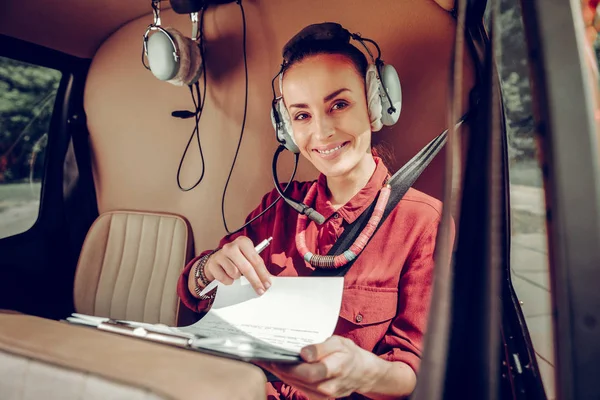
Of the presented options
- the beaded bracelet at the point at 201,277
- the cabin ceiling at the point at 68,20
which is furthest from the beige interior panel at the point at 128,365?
the cabin ceiling at the point at 68,20

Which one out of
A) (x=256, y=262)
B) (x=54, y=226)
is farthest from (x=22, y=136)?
(x=256, y=262)

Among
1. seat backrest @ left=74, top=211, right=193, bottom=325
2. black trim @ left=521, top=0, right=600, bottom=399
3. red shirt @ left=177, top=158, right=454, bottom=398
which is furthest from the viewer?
seat backrest @ left=74, top=211, right=193, bottom=325

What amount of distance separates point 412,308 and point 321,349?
0.35 m

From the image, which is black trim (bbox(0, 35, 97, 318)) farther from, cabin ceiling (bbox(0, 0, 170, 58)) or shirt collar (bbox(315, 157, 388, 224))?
shirt collar (bbox(315, 157, 388, 224))

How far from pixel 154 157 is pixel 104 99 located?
443mm

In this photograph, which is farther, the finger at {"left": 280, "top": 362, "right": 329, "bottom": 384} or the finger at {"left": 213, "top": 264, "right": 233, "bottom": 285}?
the finger at {"left": 213, "top": 264, "right": 233, "bottom": 285}

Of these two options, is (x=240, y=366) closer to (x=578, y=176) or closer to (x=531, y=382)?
(x=578, y=176)

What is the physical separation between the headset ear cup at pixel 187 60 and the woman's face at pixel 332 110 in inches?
20.9

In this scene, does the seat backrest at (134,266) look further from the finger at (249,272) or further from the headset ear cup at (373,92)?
the headset ear cup at (373,92)

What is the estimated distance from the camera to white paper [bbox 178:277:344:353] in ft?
2.77

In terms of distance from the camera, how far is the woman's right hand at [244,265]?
98cm

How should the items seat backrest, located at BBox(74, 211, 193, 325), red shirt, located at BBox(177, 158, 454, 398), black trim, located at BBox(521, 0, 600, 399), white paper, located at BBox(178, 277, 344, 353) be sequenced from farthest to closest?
seat backrest, located at BBox(74, 211, 193, 325), red shirt, located at BBox(177, 158, 454, 398), white paper, located at BBox(178, 277, 344, 353), black trim, located at BBox(521, 0, 600, 399)

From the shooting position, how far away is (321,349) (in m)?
0.70

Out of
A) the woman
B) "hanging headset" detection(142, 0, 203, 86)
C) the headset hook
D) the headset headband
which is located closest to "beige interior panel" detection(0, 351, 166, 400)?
the woman
